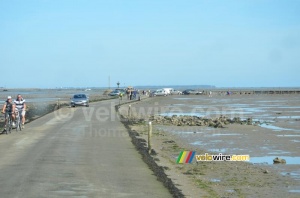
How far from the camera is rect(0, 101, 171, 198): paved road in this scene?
1055cm

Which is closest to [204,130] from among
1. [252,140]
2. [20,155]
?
[252,140]

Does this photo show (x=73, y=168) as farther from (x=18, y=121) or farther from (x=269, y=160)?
(x=18, y=121)

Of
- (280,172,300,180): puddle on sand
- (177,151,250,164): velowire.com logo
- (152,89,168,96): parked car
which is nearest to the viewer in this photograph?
(280,172,300,180): puddle on sand

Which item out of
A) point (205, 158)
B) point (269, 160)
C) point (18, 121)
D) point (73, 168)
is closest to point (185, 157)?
point (205, 158)

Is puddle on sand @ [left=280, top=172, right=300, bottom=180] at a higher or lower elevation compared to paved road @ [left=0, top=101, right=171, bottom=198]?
lower

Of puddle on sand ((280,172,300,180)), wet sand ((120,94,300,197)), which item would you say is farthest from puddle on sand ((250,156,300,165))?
puddle on sand ((280,172,300,180))

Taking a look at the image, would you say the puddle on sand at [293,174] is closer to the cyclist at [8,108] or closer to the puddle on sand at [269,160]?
the puddle on sand at [269,160]

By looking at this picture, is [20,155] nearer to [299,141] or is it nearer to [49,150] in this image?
[49,150]

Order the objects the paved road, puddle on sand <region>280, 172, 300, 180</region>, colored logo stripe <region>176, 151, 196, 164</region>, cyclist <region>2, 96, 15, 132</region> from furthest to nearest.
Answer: cyclist <region>2, 96, 15, 132</region>, colored logo stripe <region>176, 151, 196, 164</region>, puddle on sand <region>280, 172, 300, 180</region>, the paved road

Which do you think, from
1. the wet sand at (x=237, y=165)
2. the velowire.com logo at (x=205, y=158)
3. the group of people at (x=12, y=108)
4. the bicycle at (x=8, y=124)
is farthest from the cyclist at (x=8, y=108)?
the velowire.com logo at (x=205, y=158)

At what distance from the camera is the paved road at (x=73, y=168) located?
10.5 m

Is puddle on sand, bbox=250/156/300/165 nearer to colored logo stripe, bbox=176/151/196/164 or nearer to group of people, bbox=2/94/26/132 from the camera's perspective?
colored logo stripe, bbox=176/151/196/164

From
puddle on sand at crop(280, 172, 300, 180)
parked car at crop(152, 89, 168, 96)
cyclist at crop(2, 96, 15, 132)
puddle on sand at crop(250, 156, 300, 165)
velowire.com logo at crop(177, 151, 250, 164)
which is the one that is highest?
cyclist at crop(2, 96, 15, 132)

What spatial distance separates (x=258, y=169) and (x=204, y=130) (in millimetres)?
14807
